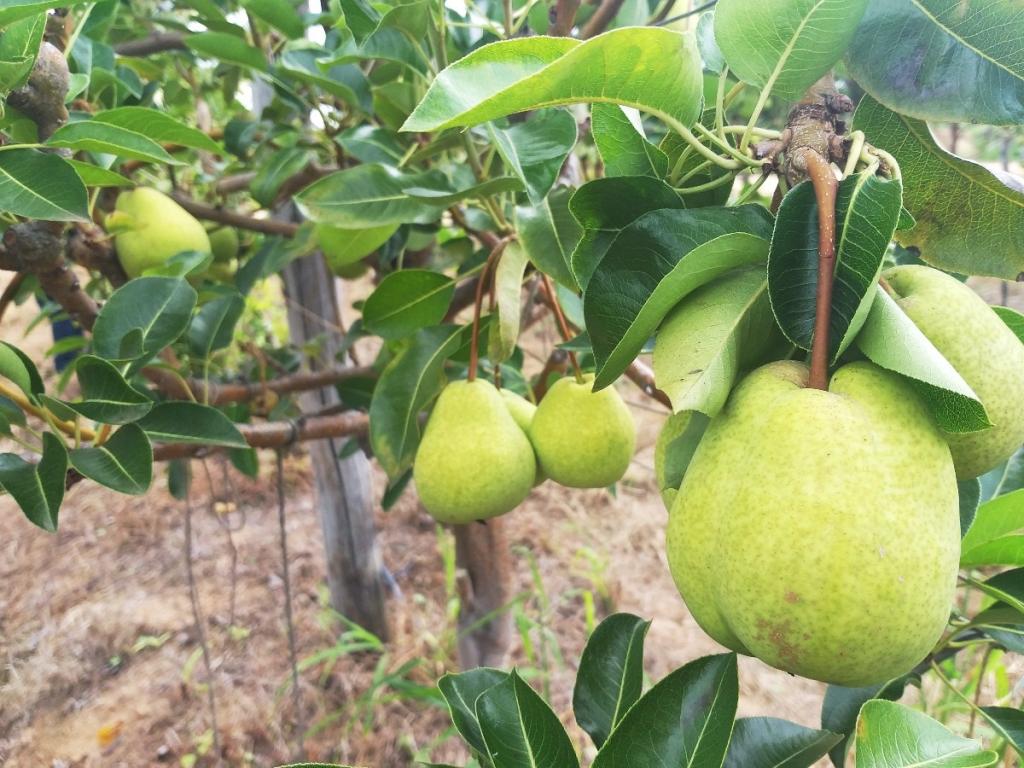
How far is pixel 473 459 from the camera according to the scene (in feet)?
2.90

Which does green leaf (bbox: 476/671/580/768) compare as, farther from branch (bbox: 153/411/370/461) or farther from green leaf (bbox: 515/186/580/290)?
branch (bbox: 153/411/370/461)

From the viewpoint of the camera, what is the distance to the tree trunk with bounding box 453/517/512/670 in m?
1.77

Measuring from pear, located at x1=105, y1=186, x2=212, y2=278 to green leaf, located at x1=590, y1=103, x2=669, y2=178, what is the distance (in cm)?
84

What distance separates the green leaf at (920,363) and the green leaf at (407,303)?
0.67m

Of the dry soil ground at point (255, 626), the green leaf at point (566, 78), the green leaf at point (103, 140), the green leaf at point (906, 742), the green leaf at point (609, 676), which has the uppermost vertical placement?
the green leaf at point (566, 78)

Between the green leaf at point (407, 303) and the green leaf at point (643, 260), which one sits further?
the green leaf at point (407, 303)

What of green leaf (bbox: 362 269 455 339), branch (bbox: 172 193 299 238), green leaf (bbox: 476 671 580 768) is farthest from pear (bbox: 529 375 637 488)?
branch (bbox: 172 193 299 238)

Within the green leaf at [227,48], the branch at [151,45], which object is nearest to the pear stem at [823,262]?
the green leaf at [227,48]

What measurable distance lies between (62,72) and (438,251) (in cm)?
84

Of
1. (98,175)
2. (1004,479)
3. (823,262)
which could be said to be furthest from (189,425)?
(1004,479)

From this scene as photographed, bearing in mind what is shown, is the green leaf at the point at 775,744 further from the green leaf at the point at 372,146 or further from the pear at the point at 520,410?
the green leaf at the point at 372,146

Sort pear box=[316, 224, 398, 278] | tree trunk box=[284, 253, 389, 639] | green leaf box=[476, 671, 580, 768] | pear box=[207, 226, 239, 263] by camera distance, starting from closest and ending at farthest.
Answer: green leaf box=[476, 671, 580, 768]
pear box=[316, 224, 398, 278]
pear box=[207, 226, 239, 263]
tree trunk box=[284, 253, 389, 639]

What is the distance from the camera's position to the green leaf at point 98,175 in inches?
31.5

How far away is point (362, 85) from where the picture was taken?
1141 millimetres
